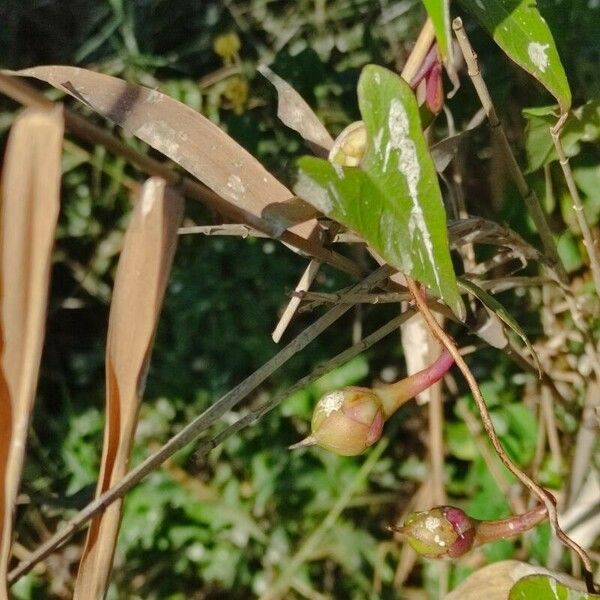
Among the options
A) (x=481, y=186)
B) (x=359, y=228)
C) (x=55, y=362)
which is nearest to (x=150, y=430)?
(x=55, y=362)

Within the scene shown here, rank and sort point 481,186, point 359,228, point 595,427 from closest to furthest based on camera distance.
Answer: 1. point 359,228
2. point 595,427
3. point 481,186

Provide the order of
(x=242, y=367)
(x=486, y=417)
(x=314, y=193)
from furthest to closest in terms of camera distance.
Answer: (x=242, y=367) → (x=486, y=417) → (x=314, y=193)

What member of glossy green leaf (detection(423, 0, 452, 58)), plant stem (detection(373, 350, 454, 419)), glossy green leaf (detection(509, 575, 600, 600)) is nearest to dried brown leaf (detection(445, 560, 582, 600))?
glossy green leaf (detection(509, 575, 600, 600))

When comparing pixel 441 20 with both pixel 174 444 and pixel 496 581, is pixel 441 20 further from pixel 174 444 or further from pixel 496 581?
pixel 496 581

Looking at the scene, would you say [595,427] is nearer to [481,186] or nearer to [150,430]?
[481,186]

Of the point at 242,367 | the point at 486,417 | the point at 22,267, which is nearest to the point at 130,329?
the point at 22,267

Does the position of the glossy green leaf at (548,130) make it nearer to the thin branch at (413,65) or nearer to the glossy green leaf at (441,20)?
the thin branch at (413,65)

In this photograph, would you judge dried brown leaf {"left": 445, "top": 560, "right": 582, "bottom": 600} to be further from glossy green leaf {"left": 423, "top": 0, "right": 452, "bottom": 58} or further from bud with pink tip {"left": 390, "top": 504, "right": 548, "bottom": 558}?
glossy green leaf {"left": 423, "top": 0, "right": 452, "bottom": 58}
